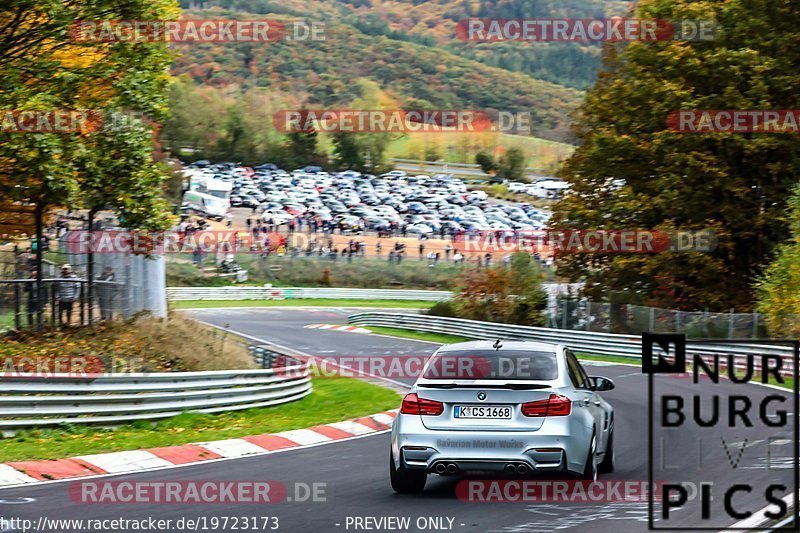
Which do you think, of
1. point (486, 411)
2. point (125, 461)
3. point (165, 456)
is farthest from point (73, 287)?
point (486, 411)

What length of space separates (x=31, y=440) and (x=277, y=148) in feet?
357

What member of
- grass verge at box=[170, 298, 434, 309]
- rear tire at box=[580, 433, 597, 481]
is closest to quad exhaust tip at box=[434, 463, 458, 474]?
rear tire at box=[580, 433, 597, 481]

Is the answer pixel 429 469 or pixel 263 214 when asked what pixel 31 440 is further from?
pixel 263 214

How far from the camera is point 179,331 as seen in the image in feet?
72.4

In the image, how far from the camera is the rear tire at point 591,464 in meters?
10.2

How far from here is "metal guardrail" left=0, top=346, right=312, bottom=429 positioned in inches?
600

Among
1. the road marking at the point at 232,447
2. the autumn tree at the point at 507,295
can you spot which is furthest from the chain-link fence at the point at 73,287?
the autumn tree at the point at 507,295

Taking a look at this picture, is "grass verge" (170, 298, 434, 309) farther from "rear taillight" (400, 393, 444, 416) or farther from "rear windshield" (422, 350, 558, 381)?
"rear taillight" (400, 393, 444, 416)

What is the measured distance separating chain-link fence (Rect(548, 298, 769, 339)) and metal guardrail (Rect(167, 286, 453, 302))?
22.1 meters

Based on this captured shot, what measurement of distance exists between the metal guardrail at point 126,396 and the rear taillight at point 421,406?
7.38m

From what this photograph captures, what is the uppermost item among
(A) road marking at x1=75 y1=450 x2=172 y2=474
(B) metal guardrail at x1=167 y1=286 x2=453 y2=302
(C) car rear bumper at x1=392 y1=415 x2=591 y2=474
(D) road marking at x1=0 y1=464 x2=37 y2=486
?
(C) car rear bumper at x1=392 y1=415 x2=591 y2=474

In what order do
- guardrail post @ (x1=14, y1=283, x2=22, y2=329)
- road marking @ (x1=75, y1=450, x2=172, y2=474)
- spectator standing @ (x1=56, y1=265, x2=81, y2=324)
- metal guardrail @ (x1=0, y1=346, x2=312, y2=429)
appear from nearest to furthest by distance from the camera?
road marking @ (x1=75, y1=450, x2=172, y2=474) → metal guardrail @ (x1=0, y1=346, x2=312, y2=429) → guardrail post @ (x1=14, y1=283, x2=22, y2=329) → spectator standing @ (x1=56, y1=265, x2=81, y2=324)

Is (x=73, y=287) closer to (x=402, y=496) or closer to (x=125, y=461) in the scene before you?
(x=125, y=461)

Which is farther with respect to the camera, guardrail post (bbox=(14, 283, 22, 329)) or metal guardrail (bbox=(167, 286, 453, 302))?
metal guardrail (bbox=(167, 286, 453, 302))
